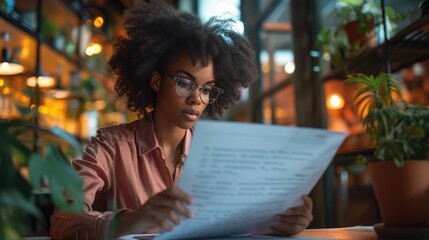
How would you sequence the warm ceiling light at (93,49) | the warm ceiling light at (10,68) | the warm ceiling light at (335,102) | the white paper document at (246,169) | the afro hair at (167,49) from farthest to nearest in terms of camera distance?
the warm ceiling light at (93,49) < the warm ceiling light at (335,102) < the warm ceiling light at (10,68) < the afro hair at (167,49) < the white paper document at (246,169)

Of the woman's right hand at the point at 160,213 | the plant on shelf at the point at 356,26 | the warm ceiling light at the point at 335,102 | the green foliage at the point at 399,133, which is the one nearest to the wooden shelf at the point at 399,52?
the plant on shelf at the point at 356,26

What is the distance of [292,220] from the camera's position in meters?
0.97

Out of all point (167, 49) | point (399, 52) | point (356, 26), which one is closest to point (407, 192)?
point (167, 49)

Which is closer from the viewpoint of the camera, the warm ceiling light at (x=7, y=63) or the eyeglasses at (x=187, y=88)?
the eyeglasses at (x=187, y=88)

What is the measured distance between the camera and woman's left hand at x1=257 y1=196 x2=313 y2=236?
931 mm

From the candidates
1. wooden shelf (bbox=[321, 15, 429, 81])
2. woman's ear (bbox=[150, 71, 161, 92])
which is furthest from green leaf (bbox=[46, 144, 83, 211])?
wooden shelf (bbox=[321, 15, 429, 81])

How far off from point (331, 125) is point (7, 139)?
8.92 feet

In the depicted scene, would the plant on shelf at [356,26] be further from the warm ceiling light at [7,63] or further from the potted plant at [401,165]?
the warm ceiling light at [7,63]

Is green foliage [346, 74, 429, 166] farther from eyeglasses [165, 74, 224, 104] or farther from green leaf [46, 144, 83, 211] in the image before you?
green leaf [46, 144, 83, 211]

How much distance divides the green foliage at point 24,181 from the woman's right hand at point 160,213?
0.20m

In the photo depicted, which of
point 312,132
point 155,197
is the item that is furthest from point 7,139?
point 312,132

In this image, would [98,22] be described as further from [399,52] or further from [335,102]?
[399,52]

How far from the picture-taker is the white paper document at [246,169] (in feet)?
2.21

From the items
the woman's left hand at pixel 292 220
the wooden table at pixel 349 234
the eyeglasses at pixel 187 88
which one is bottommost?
the wooden table at pixel 349 234
